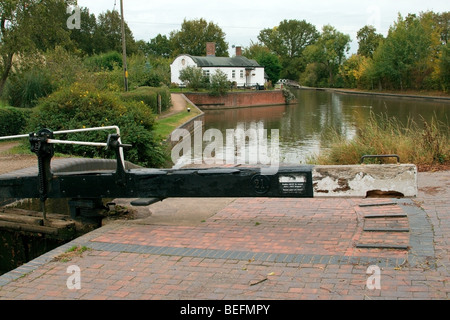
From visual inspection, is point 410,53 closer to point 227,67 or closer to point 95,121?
point 227,67

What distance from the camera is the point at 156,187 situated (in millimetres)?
6438

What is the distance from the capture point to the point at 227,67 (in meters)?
74.2

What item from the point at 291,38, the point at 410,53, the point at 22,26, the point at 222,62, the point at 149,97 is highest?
the point at 291,38

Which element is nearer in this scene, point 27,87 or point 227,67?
point 27,87

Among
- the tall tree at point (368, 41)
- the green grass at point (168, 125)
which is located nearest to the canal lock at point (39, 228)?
the green grass at point (168, 125)

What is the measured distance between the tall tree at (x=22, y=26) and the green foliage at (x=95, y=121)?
32.4 feet

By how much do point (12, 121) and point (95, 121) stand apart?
624 centimetres

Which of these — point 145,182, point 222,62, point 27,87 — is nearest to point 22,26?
point 27,87

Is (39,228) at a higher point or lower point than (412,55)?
lower

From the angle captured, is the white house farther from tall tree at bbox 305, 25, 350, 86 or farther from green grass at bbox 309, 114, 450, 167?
green grass at bbox 309, 114, 450, 167

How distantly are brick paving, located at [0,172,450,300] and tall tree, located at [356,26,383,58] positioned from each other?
102 metres
